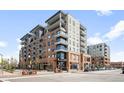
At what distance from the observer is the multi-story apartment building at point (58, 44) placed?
163ft

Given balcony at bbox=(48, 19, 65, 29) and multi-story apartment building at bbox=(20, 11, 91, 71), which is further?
multi-story apartment building at bbox=(20, 11, 91, 71)

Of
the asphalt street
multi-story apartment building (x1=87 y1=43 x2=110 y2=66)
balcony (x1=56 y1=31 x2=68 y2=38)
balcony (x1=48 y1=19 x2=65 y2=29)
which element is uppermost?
balcony (x1=48 y1=19 x2=65 y2=29)

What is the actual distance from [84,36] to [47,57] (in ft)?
39.2

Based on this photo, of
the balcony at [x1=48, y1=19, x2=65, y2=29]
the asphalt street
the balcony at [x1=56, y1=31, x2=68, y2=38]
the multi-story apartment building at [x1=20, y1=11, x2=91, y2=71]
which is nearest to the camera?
the asphalt street

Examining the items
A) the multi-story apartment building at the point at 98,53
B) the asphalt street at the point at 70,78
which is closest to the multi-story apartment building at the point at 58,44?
the multi-story apartment building at the point at 98,53

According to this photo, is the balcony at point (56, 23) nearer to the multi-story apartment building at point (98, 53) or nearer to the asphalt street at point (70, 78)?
the asphalt street at point (70, 78)

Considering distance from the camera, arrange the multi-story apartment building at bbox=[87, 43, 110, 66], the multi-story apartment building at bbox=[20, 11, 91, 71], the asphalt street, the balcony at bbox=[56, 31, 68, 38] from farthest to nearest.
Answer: the multi-story apartment building at bbox=[87, 43, 110, 66]
the multi-story apartment building at bbox=[20, 11, 91, 71]
the balcony at bbox=[56, 31, 68, 38]
the asphalt street

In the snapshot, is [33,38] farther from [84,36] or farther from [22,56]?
[84,36]

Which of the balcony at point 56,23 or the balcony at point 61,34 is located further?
the balcony at point 56,23

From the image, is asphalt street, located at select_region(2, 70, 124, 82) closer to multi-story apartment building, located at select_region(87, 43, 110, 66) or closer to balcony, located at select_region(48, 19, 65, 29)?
balcony, located at select_region(48, 19, 65, 29)

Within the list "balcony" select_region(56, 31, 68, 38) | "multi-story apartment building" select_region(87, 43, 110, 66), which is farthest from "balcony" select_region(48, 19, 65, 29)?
"multi-story apartment building" select_region(87, 43, 110, 66)

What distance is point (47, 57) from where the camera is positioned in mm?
53188

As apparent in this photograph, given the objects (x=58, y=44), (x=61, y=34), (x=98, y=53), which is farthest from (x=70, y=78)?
(x=98, y=53)

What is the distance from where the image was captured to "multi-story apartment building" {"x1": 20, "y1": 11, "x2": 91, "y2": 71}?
49781 mm
